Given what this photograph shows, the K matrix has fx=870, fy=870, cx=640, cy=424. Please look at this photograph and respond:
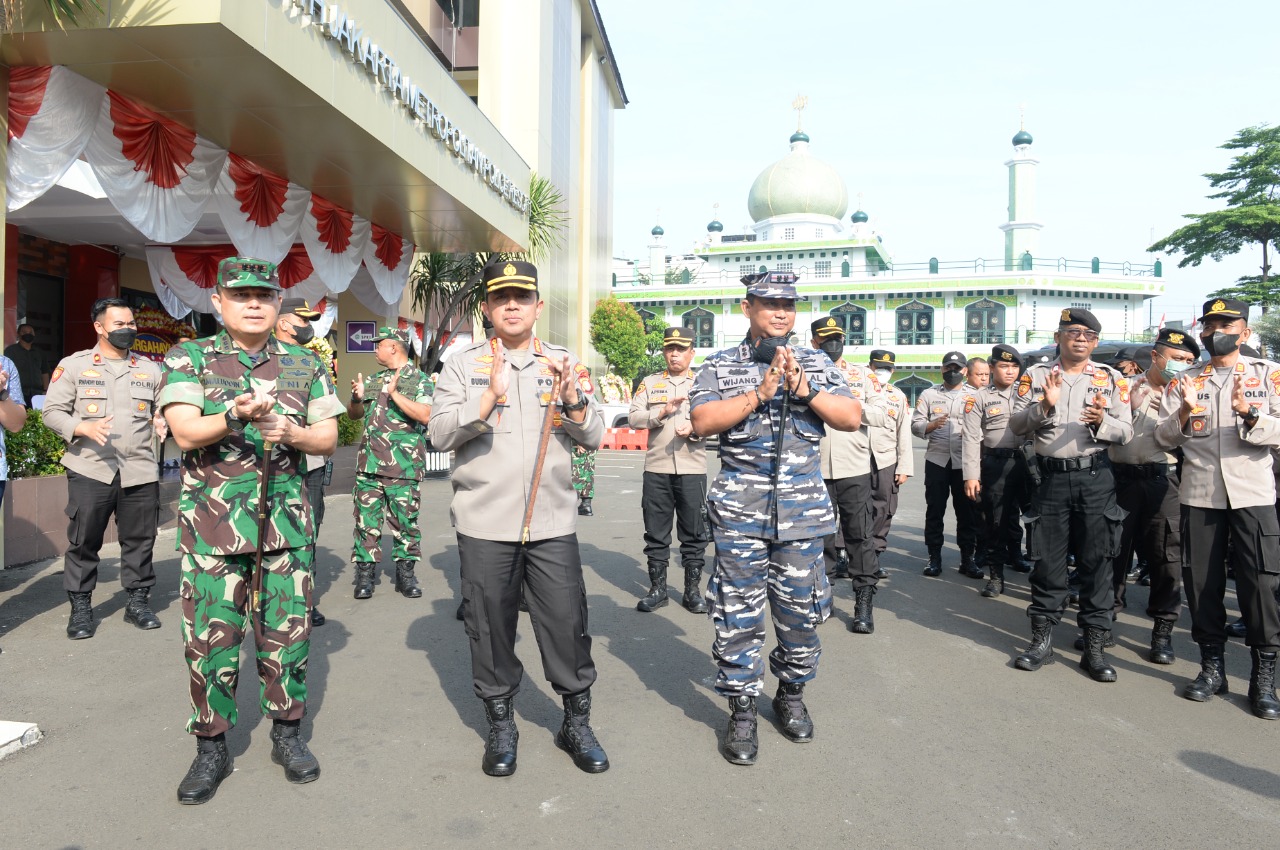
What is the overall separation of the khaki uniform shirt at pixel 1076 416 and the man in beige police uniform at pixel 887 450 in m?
1.64

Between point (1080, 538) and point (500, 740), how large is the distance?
3.54 metres

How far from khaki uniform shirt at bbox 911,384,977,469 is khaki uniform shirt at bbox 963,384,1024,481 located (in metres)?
0.70

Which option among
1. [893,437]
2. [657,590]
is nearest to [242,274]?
[657,590]

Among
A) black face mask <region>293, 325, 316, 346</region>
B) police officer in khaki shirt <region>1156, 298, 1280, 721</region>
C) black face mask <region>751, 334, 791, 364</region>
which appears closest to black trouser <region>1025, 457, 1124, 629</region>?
police officer in khaki shirt <region>1156, 298, 1280, 721</region>

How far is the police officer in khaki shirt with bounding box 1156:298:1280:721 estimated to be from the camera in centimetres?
454

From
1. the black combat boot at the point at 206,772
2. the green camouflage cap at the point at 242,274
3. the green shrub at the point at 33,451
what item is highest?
the green camouflage cap at the point at 242,274

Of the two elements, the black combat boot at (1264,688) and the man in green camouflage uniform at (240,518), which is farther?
the black combat boot at (1264,688)

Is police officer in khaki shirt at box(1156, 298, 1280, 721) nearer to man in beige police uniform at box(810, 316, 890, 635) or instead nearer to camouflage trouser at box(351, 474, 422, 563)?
man in beige police uniform at box(810, 316, 890, 635)

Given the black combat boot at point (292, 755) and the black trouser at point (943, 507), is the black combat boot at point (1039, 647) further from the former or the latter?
the black combat boot at point (292, 755)

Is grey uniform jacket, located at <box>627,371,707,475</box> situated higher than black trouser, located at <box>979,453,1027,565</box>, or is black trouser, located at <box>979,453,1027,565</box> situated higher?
grey uniform jacket, located at <box>627,371,707,475</box>

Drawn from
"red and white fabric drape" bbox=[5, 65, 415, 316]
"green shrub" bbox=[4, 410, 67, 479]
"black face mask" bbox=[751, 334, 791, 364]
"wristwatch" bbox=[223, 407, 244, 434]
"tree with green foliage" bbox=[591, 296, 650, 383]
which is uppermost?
"tree with green foliage" bbox=[591, 296, 650, 383]

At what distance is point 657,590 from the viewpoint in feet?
21.3

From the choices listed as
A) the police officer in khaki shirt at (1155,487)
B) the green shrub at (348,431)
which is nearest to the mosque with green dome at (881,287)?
the green shrub at (348,431)

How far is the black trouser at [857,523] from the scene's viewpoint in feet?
19.5
